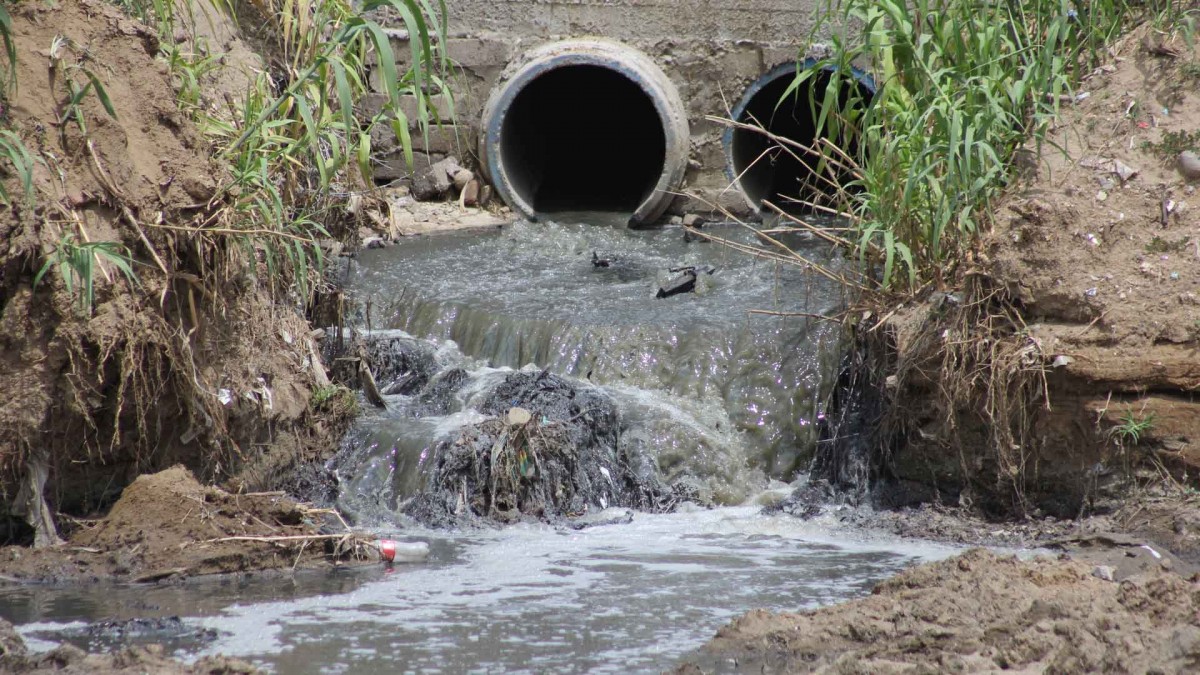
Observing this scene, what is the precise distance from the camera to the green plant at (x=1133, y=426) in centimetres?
401

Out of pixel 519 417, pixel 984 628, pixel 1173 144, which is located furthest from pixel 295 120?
pixel 1173 144

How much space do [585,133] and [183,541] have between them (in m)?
7.24

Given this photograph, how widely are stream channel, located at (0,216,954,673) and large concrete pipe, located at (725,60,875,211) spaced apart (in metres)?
0.98

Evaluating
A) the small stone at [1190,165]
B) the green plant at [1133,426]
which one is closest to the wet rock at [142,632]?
the green plant at [1133,426]

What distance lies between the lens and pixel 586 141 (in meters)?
10.4

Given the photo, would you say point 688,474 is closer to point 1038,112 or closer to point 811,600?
point 811,600

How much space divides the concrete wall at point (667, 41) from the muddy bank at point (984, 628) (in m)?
5.60

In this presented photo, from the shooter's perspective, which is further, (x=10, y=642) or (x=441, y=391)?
(x=441, y=391)

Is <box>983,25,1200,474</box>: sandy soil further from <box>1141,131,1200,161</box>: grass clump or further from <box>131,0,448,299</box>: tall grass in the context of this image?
<box>131,0,448,299</box>: tall grass

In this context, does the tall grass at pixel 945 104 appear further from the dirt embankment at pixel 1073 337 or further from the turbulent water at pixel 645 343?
the turbulent water at pixel 645 343

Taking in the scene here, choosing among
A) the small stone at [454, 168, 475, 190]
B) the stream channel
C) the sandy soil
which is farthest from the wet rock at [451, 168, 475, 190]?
the sandy soil

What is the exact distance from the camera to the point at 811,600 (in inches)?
133

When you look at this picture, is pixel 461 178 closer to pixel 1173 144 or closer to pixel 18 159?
pixel 1173 144

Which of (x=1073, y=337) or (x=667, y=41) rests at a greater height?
(x=667, y=41)
